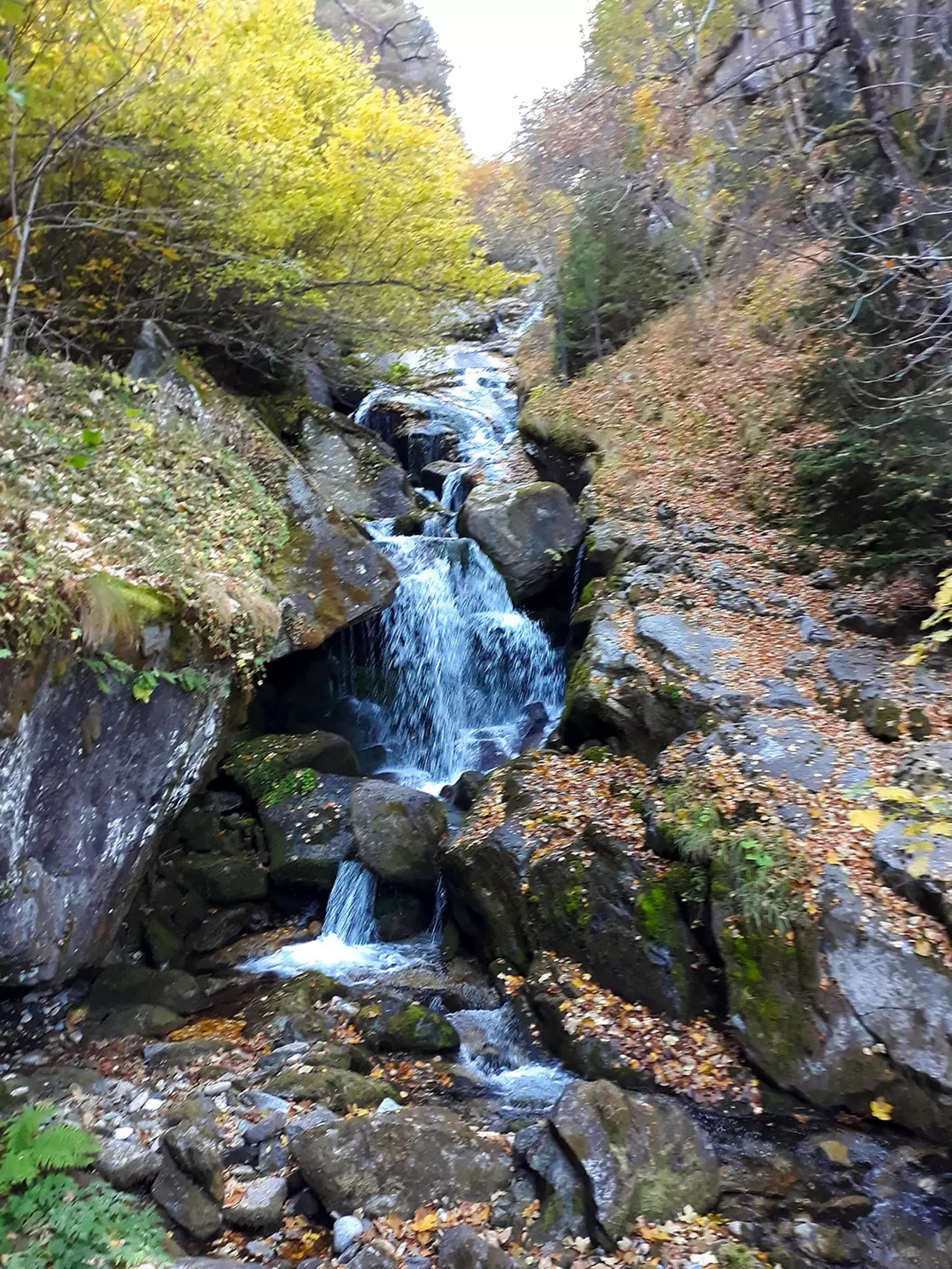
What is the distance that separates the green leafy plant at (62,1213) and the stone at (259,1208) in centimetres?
44


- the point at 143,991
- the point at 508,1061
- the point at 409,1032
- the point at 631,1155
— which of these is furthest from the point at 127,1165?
the point at 508,1061

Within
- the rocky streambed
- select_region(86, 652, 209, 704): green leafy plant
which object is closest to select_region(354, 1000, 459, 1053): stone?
the rocky streambed

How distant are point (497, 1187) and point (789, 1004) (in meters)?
2.52

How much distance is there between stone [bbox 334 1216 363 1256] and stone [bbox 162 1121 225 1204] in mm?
704

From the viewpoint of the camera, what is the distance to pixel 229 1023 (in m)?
7.02

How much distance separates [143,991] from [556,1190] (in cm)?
424

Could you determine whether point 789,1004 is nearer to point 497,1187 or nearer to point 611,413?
point 497,1187

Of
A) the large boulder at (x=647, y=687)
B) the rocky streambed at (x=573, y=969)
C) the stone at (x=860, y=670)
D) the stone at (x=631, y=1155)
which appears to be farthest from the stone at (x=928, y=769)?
the stone at (x=631, y=1155)

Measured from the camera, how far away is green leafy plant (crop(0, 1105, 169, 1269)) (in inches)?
152

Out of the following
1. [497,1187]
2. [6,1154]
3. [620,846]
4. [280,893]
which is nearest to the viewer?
[6,1154]

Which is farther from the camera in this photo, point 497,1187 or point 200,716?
point 200,716

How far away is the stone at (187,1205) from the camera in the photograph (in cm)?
442

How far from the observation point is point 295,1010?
23.2ft

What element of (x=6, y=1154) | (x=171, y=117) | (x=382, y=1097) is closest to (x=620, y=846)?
(x=382, y=1097)
